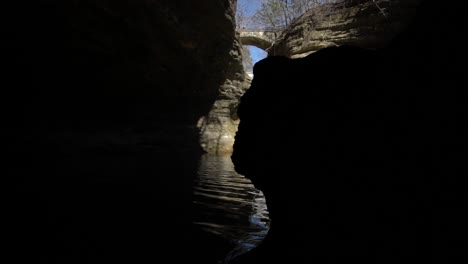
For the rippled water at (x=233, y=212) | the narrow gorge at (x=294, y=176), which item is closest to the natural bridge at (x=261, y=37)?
the narrow gorge at (x=294, y=176)

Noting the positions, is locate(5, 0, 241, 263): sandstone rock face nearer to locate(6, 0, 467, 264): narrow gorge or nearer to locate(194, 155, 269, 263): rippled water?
locate(6, 0, 467, 264): narrow gorge

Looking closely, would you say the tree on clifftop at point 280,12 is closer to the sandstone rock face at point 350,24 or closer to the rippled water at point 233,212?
the sandstone rock face at point 350,24

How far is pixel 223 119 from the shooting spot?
1270 centimetres

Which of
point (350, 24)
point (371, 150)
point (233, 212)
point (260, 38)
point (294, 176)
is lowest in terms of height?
point (233, 212)

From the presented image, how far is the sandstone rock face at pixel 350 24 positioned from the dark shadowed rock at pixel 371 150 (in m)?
10.9

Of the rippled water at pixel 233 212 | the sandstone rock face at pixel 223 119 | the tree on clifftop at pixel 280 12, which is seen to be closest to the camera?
the rippled water at pixel 233 212

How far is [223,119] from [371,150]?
11264 mm

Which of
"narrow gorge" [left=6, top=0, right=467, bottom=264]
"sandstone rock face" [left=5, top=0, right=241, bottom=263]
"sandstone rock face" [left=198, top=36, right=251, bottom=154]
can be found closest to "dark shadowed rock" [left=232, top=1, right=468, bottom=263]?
"narrow gorge" [left=6, top=0, right=467, bottom=264]

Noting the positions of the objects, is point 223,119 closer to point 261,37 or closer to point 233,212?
point 261,37

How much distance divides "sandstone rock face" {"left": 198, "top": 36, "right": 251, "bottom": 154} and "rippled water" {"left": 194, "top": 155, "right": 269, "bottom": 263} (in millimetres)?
6825

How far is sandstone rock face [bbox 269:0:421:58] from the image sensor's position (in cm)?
1123

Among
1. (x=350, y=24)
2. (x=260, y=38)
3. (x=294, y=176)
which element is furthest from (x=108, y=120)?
(x=260, y=38)

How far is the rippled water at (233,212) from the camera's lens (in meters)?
2.60

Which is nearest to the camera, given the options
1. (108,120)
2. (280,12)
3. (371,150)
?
(371,150)
